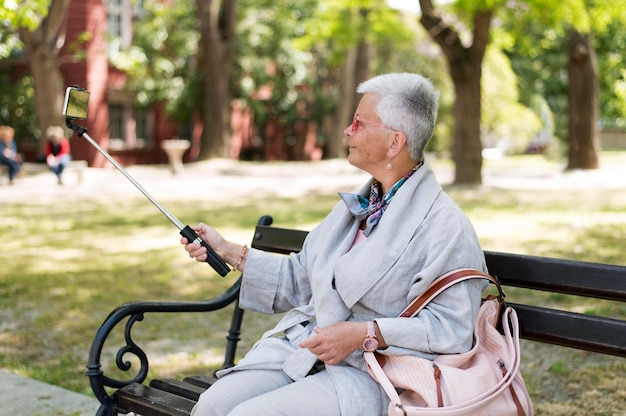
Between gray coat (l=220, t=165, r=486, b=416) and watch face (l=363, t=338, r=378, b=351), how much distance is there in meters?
0.04

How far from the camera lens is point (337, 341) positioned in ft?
7.89

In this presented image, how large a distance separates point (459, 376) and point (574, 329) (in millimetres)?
472

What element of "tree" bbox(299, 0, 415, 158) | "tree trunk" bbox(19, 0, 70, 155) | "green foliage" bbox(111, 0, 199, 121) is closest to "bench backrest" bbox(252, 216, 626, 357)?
"tree" bbox(299, 0, 415, 158)

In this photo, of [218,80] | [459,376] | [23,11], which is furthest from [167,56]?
[459,376]

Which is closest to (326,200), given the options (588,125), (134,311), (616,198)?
(616,198)

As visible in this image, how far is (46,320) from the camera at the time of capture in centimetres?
598

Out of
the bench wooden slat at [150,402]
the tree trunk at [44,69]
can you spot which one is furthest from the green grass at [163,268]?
the tree trunk at [44,69]

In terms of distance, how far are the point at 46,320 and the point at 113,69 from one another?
67.9ft

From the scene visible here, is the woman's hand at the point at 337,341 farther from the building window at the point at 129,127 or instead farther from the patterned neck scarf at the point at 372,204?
the building window at the point at 129,127

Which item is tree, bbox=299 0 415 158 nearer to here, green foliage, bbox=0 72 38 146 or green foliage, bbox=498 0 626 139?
green foliage, bbox=498 0 626 139

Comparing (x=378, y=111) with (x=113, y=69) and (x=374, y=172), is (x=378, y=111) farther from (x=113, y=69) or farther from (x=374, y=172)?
(x=113, y=69)

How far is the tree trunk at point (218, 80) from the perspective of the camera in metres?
24.8

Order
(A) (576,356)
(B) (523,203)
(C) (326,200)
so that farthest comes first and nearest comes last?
1. (C) (326,200)
2. (B) (523,203)
3. (A) (576,356)

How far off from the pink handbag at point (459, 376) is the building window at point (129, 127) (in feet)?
78.8
